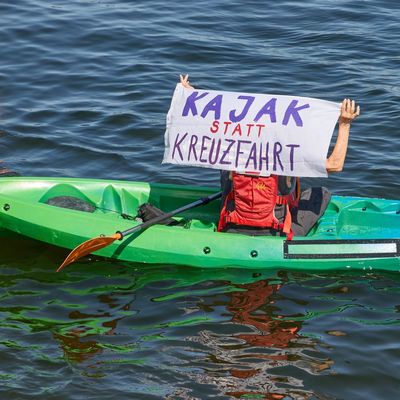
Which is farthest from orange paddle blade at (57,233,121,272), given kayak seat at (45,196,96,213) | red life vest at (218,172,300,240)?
red life vest at (218,172,300,240)

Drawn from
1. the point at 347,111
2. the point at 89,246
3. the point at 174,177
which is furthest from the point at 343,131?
the point at 174,177

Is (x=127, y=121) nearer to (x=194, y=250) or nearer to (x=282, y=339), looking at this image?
(x=194, y=250)

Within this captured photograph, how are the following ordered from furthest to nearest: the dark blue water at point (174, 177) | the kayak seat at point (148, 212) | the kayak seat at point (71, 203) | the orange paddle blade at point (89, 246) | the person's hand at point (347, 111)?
1. the kayak seat at point (71, 203)
2. the kayak seat at point (148, 212)
3. the orange paddle blade at point (89, 246)
4. the person's hand at point (347, 111)
5. the dark blue water at point (174, 177)

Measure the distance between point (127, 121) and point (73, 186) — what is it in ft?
9.31

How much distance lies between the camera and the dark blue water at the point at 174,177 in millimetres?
6512

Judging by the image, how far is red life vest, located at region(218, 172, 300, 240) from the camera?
298 inches

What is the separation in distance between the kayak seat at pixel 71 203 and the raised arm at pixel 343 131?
212 centimetres

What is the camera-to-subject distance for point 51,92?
1218 centimetres

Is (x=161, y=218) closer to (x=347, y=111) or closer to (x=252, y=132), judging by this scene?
(x=252, y=132)

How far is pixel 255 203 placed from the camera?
7.60 metres

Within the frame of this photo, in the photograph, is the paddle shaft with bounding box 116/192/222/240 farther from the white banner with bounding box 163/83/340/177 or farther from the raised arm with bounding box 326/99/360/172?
the raised arm with bounding box 326/99/360/172

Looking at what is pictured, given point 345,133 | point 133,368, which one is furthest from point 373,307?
point 133,368

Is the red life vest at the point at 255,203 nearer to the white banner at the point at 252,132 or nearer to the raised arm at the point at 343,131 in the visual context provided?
the white banner at the point at 252,132

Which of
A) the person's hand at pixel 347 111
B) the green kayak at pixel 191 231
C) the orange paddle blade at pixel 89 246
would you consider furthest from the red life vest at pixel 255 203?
the orange paddle blade at pixel 89 246
